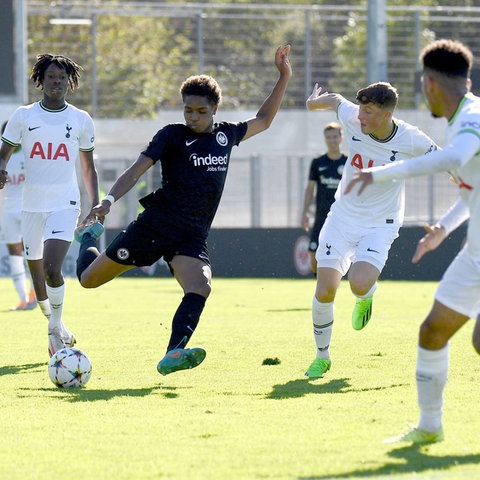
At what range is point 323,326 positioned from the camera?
975cm

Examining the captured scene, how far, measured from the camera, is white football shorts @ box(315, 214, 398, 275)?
A: 9.80m

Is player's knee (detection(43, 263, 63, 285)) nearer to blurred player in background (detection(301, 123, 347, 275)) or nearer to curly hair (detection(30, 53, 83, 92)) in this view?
curly hair (detection(30, 53, 83, 92))

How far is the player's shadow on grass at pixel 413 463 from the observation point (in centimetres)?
570

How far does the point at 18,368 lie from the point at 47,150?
1.90 metres

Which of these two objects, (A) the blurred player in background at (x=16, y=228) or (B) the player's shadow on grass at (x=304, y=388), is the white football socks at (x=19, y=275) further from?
(B) the player's shadow on grass at (x=304, y=388)

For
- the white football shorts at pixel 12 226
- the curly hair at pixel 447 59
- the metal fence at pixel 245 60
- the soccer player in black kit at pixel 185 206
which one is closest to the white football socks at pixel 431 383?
the curly hair at pixel 447 59

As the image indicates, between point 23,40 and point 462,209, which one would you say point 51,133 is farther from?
point 23,40

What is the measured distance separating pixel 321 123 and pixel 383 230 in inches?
860

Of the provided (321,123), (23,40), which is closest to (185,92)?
(23,40)

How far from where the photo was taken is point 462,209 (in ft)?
22.1

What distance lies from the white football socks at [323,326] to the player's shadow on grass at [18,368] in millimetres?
2316

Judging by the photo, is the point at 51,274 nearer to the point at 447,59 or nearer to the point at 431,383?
the point at 431,383

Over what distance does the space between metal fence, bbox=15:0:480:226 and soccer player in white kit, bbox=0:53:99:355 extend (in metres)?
15.0

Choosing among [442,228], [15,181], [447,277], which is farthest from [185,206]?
[15,181]
